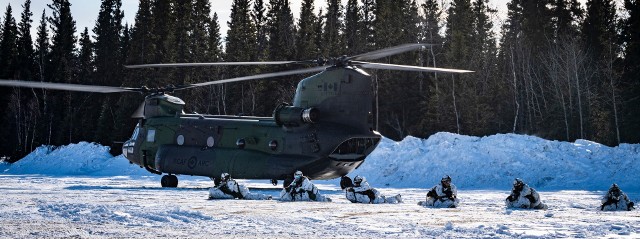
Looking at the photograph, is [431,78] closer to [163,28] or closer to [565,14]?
[565,14]

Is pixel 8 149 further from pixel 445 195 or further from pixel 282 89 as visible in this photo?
pixel 445 195

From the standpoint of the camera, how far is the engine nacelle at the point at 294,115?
2208 centimetres

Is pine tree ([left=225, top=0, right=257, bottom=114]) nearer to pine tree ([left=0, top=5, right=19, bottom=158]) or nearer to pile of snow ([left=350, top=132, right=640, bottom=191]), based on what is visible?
pine tree ([left=0, top=5, right=19, bottom=158])

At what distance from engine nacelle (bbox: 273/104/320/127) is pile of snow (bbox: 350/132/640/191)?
22.1 feet

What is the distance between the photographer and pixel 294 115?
2242 cm

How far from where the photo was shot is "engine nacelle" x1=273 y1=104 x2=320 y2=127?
22.1 meters

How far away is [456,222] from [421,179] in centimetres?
1615

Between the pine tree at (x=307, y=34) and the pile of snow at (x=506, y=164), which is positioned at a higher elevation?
the pine tree at (x=307, y=34)

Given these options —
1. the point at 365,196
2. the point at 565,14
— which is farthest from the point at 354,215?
the point at 565,14

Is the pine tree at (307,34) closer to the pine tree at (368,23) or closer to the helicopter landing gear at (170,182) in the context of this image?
the pine tree at (368,23)

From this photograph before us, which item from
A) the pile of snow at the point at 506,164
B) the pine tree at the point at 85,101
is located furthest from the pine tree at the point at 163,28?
the pile of snow at the point at 506,164

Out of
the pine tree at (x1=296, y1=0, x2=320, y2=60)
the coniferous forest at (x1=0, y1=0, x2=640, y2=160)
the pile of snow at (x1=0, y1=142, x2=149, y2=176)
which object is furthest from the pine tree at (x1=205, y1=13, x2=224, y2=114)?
the pile of snow at (x1=0, y1=142, x2=149, y2=176)

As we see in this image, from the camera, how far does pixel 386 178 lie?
28922 mm

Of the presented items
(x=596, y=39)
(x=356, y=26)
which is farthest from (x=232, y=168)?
(x=356, y=26)
